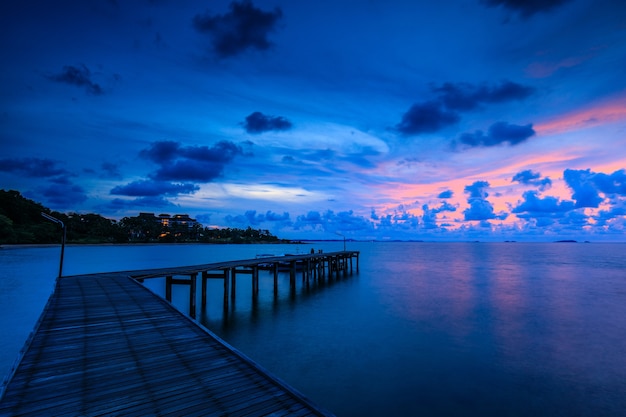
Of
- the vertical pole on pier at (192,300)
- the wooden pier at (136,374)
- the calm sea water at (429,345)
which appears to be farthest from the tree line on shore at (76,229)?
the wooden pier at (136,374)

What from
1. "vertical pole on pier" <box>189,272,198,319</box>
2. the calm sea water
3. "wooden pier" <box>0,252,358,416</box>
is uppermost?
"wooden pier" <box>0,252,358,416</box>

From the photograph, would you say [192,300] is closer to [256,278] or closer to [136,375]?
[256,278]

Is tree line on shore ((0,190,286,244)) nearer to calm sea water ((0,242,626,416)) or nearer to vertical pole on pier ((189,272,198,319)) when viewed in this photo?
calm sea water ((0,242,626,416))

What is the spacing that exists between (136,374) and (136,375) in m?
0.04

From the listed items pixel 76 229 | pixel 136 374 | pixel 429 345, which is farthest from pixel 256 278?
pixel 76 229

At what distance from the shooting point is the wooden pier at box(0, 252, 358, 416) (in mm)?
4305

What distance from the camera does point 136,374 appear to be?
5.29 m

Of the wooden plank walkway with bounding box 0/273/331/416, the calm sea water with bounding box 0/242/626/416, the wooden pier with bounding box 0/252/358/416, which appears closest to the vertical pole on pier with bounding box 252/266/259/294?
the calm sea water with bounding box 0/242/626/416

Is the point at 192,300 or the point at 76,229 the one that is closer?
the point at 192,300

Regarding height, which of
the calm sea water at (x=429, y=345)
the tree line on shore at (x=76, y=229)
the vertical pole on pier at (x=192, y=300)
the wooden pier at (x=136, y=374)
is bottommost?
the calm sea water at (x=429, y=345)

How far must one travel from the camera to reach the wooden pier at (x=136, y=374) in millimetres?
4305

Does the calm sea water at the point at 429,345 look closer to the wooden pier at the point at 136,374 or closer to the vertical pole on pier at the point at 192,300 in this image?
the vertical pole on pier at the point at 192,300

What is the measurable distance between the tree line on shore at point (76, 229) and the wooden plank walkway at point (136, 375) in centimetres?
9837

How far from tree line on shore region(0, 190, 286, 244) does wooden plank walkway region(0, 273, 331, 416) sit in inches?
3873
